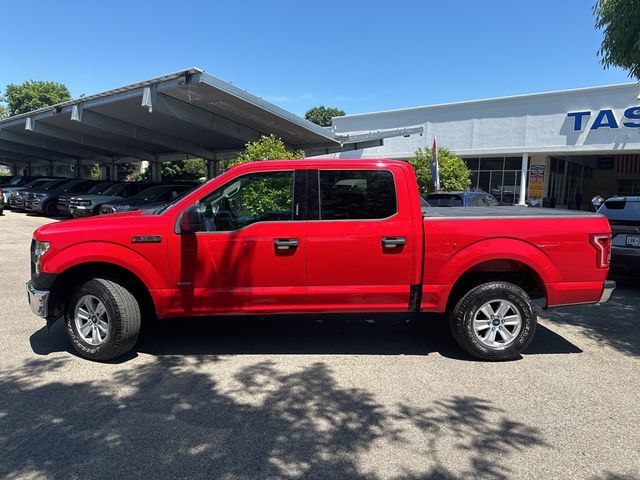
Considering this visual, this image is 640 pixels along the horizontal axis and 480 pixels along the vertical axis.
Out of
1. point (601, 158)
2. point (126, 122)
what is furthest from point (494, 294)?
point (601, 158)

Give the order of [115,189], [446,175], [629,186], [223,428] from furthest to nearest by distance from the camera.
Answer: [629,186], [115,189], [446,175], [223,428]

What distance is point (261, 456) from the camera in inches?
125

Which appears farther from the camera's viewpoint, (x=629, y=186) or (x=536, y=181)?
(x=629, y=186)

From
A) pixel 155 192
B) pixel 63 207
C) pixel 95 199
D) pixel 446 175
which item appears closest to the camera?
pixel 155 192

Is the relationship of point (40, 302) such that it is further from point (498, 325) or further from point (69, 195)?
point (69, 195)

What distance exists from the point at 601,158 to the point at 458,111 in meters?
13.3

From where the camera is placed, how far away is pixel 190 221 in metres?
4.55

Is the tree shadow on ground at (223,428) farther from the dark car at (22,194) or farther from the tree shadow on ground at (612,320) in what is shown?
the dark car at (22,194)

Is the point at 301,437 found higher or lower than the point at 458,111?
lower

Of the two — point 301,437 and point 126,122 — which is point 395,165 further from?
point 126,122

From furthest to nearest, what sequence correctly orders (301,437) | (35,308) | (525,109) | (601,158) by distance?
(601,158) → (525,109) → (35,308) → (301,437)

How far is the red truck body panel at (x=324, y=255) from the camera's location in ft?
15.3

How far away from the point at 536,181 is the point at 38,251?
25526 mm

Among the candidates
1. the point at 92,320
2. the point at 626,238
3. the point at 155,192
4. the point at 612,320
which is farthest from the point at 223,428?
the point at 155,192
